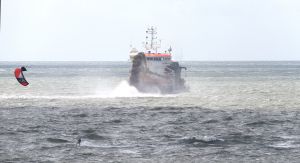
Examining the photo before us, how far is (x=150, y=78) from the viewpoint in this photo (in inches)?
3297

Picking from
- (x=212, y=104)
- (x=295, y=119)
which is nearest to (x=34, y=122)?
(x=295, y=119)

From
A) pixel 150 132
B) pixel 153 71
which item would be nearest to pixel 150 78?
pixel 153 71

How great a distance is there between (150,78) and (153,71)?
4.30ft

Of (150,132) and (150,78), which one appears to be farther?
(150,78)

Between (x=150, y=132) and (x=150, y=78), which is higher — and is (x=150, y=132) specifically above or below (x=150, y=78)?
below

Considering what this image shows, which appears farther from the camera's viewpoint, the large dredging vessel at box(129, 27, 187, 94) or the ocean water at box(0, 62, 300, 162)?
the large dredging vessel at box(129, 27, 187, 94)

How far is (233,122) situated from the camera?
5119cm

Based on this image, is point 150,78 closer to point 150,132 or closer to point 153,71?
point 153,71

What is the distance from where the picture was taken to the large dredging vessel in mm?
82312

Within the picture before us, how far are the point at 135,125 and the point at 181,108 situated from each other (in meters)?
17.2

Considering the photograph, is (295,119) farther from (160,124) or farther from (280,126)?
(160,124)

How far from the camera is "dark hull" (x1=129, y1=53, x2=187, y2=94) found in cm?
8225

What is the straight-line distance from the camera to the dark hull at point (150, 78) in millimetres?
82250

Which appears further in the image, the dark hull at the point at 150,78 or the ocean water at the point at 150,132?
the dark hull at the point at 150,78
